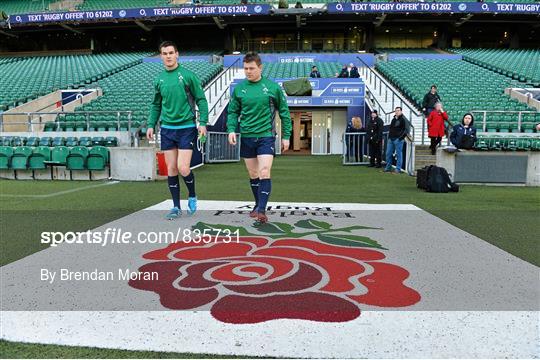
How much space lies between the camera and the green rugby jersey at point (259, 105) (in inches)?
207

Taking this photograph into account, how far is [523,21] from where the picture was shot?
105 feet

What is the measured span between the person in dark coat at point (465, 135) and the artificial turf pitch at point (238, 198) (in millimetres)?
1081

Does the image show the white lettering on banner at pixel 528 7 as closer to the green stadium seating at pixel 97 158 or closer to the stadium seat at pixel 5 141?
the green stadium seating at pixel 97 158

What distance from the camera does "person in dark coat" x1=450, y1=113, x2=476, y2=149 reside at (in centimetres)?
988

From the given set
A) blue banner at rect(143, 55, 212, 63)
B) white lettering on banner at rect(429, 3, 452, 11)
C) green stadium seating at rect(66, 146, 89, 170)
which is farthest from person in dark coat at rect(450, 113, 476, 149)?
white lettering on banner at rect(429, 3, 452, 11)

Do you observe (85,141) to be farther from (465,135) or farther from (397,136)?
(465,135)

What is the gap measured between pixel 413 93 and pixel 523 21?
2051cm

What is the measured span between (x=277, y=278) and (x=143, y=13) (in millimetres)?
32014

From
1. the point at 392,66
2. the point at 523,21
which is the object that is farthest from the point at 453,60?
the point at 523,21

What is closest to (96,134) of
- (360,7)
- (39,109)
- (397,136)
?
(39,109)

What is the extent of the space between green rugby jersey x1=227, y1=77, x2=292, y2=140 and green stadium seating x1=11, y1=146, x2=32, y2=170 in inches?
288

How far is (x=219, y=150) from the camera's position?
15.8 meters

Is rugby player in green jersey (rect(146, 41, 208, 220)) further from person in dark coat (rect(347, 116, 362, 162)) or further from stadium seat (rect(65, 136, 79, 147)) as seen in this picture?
person in dark coat (rect(347, 116, 362, 162))

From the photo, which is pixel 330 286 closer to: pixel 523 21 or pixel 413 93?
pixel 413 93
